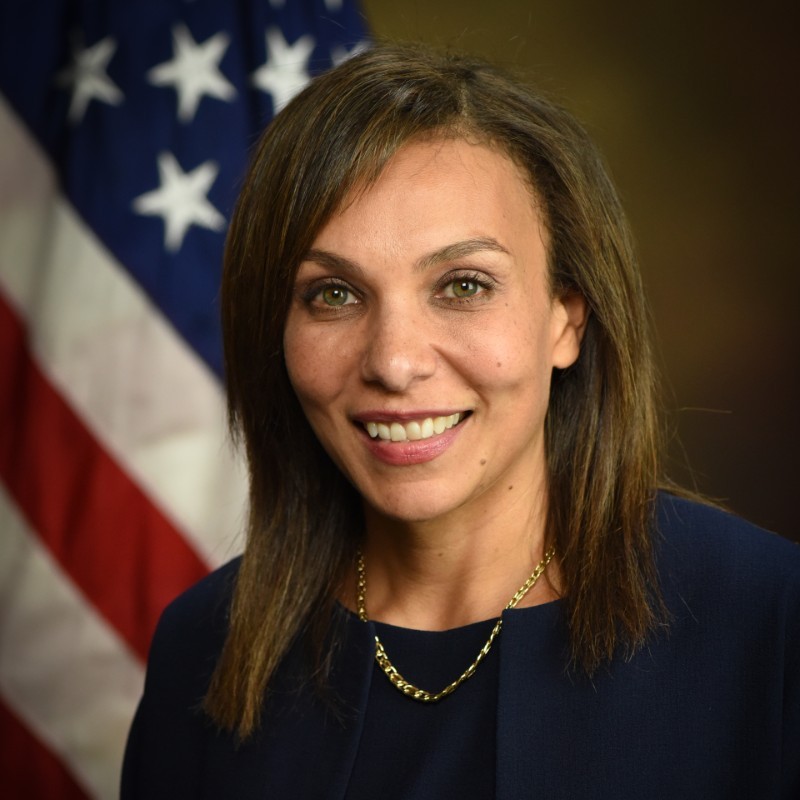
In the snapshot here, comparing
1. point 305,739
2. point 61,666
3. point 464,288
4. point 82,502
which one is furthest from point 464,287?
point 61,666

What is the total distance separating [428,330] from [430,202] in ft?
0.64

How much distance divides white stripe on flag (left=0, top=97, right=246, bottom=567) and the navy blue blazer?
1.48 metres

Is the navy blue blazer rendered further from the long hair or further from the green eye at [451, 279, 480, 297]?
the green eye at [451, 279, 480, 297]

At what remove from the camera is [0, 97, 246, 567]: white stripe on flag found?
334 cm

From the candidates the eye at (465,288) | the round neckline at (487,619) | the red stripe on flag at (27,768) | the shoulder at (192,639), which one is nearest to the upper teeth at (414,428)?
the eye at (465,288)

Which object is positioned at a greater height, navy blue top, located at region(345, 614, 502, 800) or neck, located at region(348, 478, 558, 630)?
neck, located at region(348, 478, 558, 630)

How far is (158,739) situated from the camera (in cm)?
216

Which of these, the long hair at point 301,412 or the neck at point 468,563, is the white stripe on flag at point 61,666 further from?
the neck at point 468,563

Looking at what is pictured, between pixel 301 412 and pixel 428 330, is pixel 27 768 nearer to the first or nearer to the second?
pixel 301 412

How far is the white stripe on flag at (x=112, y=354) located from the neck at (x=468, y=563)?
4.78 feet

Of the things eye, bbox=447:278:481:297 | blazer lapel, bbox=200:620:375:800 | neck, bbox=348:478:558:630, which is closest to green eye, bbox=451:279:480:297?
eye, bbox=447:278:481:297

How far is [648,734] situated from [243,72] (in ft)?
8.22

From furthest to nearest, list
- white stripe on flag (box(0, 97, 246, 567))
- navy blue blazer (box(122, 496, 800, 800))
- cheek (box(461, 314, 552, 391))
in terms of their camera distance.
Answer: white stripe on flag (box(0, 97, 246, 567)), cheek (box(461, 314, 552, 391)), navy blue blazer (box(122, 496, 800, 800))

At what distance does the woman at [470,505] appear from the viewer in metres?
1.69
